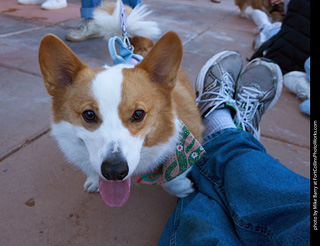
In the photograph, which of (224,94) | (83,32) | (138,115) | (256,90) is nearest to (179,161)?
(138,115)

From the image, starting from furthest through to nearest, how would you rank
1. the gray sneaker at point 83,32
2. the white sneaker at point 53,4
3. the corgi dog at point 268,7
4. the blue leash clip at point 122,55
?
the corgi dog at point 268,7 < the white sneaker at point 53,4 < the gray sneaker at point 83,32 < the blue leash clip at point 122,55

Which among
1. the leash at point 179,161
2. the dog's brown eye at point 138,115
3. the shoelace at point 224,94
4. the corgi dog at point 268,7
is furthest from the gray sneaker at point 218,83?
the corgi dog at point 268,7

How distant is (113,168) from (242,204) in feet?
2.13

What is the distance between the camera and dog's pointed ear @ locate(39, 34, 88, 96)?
127cm

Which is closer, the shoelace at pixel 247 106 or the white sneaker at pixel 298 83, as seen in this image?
the shoelace at pixel 247 106

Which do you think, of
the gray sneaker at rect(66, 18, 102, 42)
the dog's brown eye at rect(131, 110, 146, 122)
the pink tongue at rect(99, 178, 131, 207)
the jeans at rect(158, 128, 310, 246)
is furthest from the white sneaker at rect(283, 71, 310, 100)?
the gray sneaker at rect(66, 18, 102, 42)

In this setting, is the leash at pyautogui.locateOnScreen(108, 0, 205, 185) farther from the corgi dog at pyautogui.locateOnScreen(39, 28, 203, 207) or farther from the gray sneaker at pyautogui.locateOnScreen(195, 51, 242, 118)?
the gray sneaker at pyautogui.locateOnScreen(195, 51, 242, 118)

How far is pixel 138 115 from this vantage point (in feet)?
4.28

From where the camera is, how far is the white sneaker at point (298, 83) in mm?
2920

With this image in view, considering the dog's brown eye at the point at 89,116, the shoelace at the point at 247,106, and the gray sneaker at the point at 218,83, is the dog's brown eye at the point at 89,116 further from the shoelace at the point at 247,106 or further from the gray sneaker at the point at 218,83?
the shoelace at the point at 247,106

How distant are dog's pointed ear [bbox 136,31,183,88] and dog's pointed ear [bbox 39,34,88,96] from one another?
0.36 metres

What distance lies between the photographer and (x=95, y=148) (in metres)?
1.18

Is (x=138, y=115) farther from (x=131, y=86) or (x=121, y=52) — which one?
(x=121, y=52)

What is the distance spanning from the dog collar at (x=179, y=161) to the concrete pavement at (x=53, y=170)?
224 millimetres
